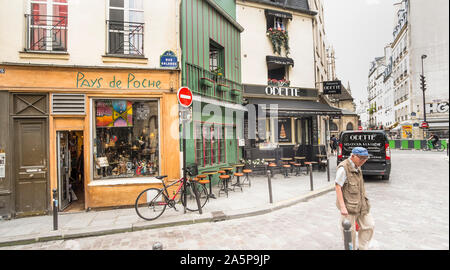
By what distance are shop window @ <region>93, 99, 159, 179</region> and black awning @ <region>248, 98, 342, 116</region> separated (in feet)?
21.1

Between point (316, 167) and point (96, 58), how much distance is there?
12225mm

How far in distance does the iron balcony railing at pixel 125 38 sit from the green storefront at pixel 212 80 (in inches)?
54.5

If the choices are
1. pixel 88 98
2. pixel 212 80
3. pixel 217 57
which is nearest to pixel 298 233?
pixel 212 80

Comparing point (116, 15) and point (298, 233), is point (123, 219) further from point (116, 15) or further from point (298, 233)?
point (116, 15)

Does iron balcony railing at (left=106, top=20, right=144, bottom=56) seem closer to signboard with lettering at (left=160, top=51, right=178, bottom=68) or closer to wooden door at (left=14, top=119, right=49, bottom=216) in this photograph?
signboard with lettering at (left=160, top=51, right=178, bottom=68)

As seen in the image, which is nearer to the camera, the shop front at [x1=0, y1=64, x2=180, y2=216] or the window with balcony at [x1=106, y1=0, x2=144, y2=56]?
the shop front at [x1=0, y1=64, x2=180, y2=216]

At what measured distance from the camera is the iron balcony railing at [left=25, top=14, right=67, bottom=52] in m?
6.58

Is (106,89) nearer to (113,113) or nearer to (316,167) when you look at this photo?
(113,113)

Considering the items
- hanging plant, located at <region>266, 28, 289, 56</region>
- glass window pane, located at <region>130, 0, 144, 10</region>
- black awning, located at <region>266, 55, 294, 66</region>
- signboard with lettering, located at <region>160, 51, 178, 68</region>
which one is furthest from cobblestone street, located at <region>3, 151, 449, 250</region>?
hanging plant, located at <region>266, 28, 289, 56</region>

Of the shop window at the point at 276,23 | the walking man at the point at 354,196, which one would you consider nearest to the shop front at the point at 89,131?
the walking man at the point at 354,196

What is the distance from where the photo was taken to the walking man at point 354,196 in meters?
3.41

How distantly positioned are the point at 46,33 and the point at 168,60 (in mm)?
3593

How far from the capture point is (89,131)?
6742 millimetres

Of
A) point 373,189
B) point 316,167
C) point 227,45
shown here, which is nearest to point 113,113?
point 227,45
